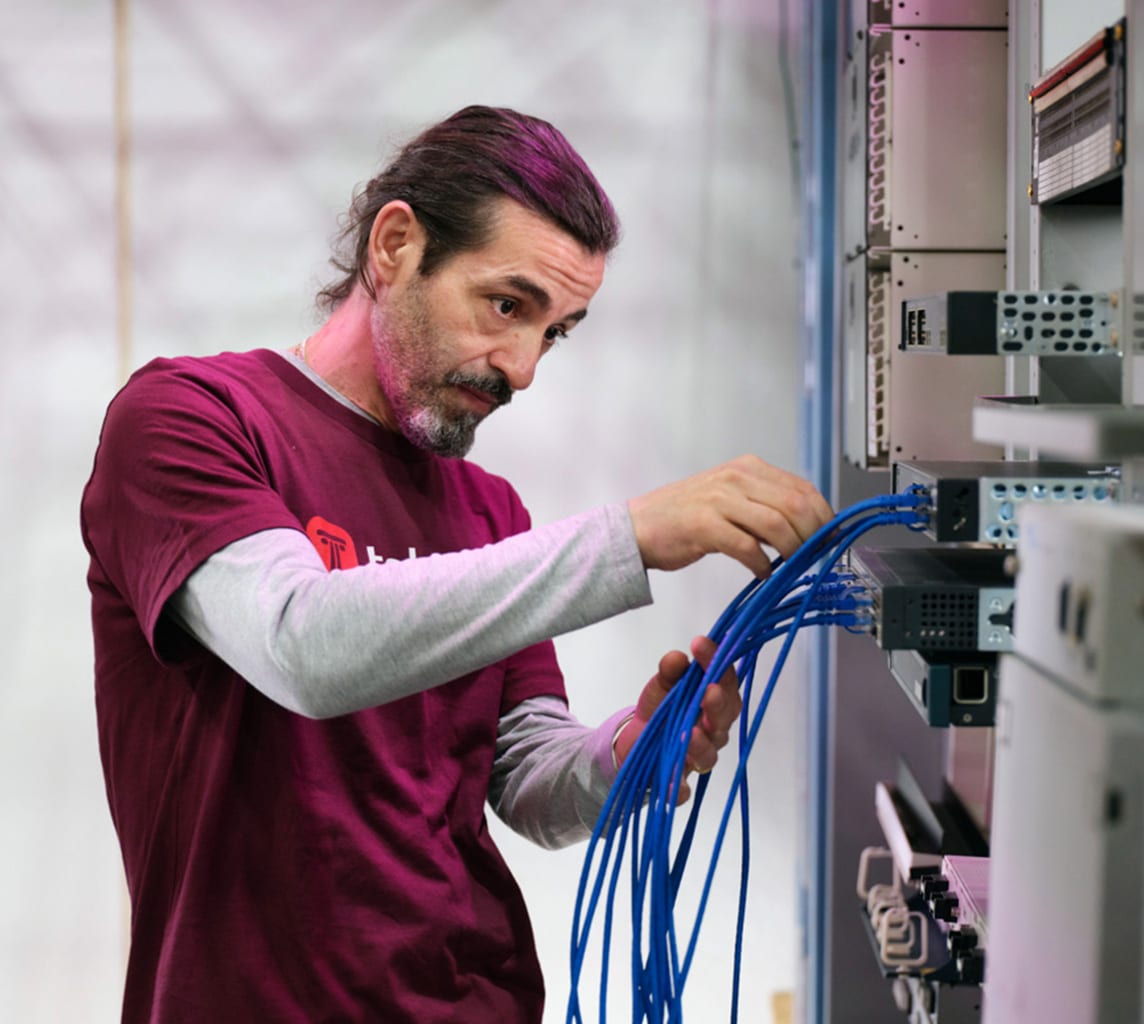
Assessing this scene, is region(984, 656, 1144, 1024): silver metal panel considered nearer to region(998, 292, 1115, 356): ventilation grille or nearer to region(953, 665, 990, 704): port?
region(953, 665, 990, 704): port

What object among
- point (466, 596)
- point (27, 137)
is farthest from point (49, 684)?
point (466, 596)

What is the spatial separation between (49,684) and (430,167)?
2.04m

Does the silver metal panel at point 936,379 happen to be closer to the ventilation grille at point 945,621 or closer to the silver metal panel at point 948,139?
the silver metal panel at point 948,139

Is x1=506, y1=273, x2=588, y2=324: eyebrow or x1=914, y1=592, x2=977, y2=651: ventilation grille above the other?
x1=506, y1=273, x2=588, y2=324: eyebrow

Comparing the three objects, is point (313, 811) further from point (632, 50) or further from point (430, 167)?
point (632, 50)

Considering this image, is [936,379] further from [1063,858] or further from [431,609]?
[1063,858]

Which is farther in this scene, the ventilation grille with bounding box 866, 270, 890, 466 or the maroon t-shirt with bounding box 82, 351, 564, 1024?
the ventilation grille with bounding box 866, 270, 890, 466

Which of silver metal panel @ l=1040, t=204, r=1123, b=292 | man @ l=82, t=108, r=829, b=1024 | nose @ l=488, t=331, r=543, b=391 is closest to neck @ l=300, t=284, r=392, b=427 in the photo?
man @ l=82, t=108, r=829, b=1024

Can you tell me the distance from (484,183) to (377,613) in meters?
0.63

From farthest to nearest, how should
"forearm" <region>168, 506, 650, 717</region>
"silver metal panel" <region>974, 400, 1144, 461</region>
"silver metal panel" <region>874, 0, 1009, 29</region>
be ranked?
"silver metal panel" <region>874, 0, 1009, 29</region> → "forearm" <region>168, 506, 650, 717</region> → "silver metal panel" <region>974, 400, 1144, 461</region>

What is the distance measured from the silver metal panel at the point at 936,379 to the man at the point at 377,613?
36.9 inches

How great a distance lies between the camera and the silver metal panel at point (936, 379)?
2.21 metres

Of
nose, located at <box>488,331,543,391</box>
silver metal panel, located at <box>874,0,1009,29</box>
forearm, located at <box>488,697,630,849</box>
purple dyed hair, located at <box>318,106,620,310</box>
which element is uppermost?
silver metal panel, located at <box>874,0,1009,29</box>

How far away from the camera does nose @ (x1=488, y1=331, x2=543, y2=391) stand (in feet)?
4.49
